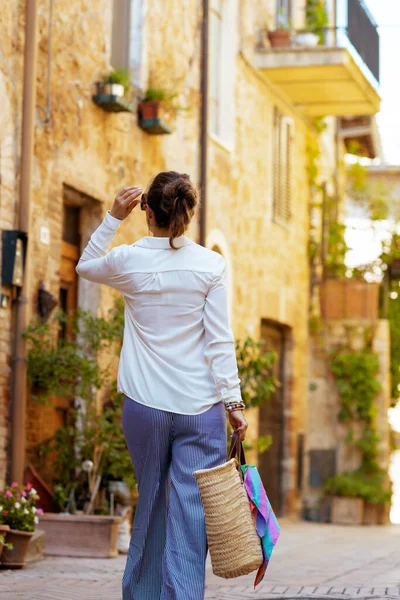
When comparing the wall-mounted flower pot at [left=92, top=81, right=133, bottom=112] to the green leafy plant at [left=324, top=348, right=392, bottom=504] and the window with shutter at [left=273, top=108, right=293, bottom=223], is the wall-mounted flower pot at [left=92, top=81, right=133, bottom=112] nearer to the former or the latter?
the window with shutter at [left=273, top=108, right=293, bottom=223]

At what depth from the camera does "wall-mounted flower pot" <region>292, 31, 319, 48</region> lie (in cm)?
1431

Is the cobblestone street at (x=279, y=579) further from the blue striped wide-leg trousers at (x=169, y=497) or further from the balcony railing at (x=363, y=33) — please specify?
the balcony railing at (x=363, y=33)

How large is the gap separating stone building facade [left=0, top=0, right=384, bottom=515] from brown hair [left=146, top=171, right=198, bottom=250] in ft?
12.4

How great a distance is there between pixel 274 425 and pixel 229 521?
37.0 ft

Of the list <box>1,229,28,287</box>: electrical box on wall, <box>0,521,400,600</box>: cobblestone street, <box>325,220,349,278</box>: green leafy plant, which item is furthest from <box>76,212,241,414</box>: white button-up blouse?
<box>325,220,349,278</box>: green leafy plant

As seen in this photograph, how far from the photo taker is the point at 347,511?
15336mm

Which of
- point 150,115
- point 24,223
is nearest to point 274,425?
point 150,115

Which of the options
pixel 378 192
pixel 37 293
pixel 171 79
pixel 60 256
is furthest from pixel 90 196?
pixel 378 192

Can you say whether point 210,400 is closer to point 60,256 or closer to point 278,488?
point 60,256

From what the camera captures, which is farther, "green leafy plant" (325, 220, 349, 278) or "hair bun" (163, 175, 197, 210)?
"green leafy plant" (325, 220, 349, 278)

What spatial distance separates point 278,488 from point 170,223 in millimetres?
11253

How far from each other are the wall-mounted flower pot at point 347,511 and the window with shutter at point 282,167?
3.64 metres

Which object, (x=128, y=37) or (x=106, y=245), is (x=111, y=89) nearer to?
(x=128, y=37)

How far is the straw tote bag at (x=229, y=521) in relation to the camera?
13.7 feet
